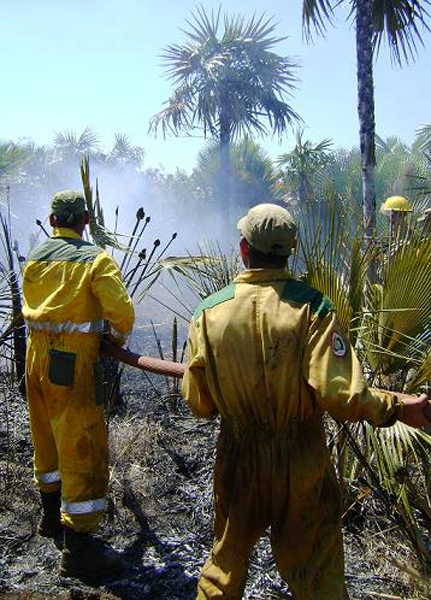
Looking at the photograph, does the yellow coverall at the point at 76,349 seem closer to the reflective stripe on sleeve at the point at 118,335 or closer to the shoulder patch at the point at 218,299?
the reflective stripe on sleeve at the point at 118,335

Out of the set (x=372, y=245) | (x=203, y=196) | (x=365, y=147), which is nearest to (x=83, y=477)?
(x=372, y=245)

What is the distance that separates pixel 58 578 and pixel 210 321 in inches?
70.1

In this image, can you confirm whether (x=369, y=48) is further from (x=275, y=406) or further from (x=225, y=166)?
(x=225, y=166)

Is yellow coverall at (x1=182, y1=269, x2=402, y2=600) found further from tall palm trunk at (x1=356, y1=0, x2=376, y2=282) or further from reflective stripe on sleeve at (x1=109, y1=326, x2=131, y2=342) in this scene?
tall palm trunk at (x1=356, y1=0, x2=376, y2=282)

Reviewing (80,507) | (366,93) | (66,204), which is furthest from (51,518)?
(366,93)

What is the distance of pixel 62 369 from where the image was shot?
2.98 meters

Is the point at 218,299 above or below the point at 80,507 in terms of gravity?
above

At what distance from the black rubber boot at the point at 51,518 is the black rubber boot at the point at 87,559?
319 mm

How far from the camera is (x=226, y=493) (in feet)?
7.17

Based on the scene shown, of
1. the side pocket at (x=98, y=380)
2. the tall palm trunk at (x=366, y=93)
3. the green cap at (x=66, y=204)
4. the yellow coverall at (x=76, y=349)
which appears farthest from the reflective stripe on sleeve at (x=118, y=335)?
the tall palm trunk at (x=366, y=93)

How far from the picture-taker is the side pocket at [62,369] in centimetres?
298

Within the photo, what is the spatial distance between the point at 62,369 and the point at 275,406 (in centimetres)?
136

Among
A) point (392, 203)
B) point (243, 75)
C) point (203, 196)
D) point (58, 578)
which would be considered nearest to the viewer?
point (58, 578)

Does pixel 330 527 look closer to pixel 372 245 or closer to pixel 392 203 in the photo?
pixel 372 245
